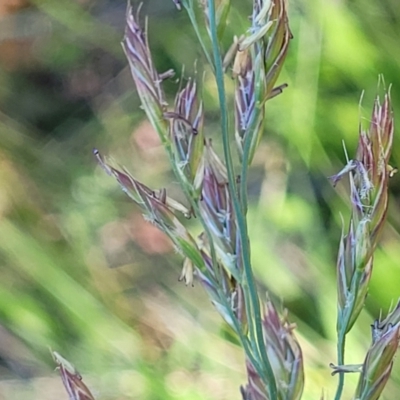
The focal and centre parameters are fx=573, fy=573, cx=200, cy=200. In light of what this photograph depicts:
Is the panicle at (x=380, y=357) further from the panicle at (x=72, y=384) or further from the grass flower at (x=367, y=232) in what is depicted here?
the panicle at (x=72, y=384)

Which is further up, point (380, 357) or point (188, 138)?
point (188, 138)

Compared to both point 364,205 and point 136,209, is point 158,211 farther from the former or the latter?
point 136,209

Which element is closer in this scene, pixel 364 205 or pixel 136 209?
pixel 364 205

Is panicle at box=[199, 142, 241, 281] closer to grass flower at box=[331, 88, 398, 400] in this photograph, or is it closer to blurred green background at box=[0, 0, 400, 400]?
grass flower at box=[331, 88, 398, 400]

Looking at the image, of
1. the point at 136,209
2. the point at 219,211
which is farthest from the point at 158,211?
the point at 136,209

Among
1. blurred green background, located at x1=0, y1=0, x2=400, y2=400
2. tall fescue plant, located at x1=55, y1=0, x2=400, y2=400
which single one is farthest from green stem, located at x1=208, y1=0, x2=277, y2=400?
blurred green background, located at x1=0, y1=0, x2=400, y2=400

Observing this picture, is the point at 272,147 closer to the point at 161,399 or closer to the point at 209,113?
the point at 209,113

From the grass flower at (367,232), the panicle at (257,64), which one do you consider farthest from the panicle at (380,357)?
the panicle at (257,64)
